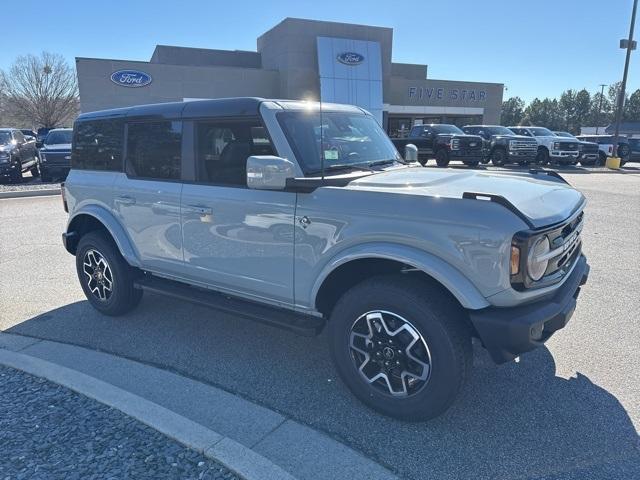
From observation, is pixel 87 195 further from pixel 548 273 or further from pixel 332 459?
pixel 548 273

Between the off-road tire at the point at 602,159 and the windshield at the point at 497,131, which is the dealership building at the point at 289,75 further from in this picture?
the off-road tire at the point at 602,159

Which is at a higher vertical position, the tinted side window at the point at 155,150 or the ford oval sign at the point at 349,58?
the ford oval sign at the point at 349,58

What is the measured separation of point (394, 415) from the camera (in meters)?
2.95

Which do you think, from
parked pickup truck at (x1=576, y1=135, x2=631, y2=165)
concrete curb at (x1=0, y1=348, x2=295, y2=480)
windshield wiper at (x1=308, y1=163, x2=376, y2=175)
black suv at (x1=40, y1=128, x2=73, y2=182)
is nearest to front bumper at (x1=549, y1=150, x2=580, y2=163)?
parked pickup truck at (x1=576, y1=135, x2=631, y2=165)

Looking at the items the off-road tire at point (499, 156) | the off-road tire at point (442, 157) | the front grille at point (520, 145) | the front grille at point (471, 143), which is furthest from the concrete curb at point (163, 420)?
the off-road tire at point (499, 156)

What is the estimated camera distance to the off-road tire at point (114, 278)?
14.9 feet

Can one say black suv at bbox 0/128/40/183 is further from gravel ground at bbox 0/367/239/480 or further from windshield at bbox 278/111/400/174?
windshield at bbox 278/111/400/174

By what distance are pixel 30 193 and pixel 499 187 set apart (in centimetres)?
1434

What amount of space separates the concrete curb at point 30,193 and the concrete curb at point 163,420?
1164 cm

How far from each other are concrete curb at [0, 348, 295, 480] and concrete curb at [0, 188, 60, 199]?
458 inches

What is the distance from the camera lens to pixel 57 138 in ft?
54.1

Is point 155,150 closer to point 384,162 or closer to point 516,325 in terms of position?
point 384,162

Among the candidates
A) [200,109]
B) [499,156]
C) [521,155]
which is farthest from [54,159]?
[521,155]

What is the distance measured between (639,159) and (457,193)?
31302mm
